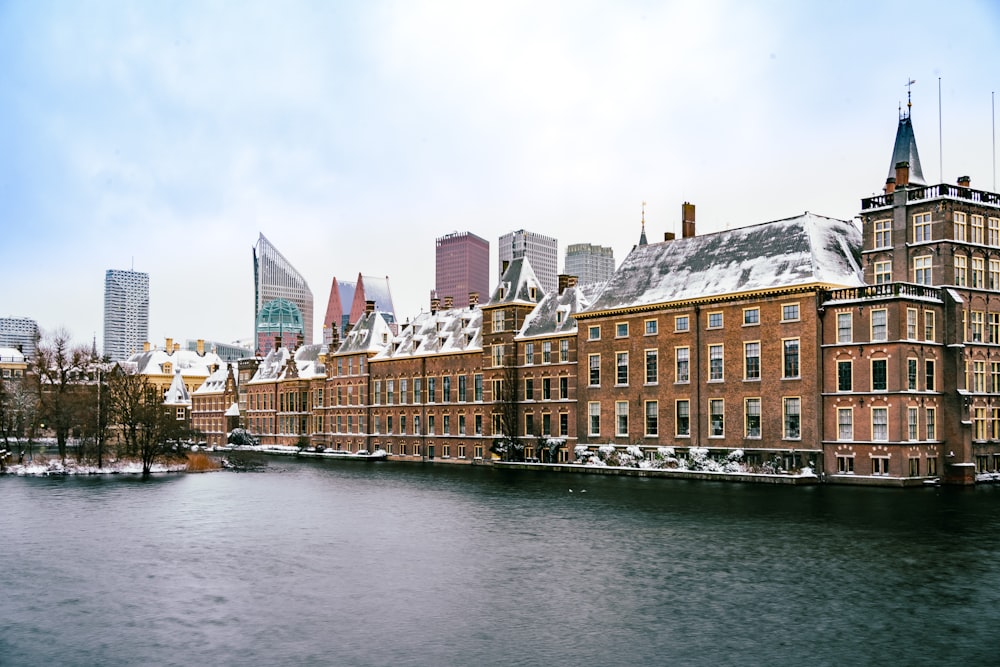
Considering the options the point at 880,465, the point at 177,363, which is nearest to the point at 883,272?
the point at 880,465

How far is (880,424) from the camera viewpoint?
5800 cm

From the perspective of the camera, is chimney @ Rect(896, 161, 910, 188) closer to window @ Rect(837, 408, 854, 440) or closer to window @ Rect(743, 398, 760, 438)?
window @ Rect(837, 408, 854, 440)

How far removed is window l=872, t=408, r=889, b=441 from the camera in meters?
57.6

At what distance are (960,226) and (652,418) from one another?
24.5 m

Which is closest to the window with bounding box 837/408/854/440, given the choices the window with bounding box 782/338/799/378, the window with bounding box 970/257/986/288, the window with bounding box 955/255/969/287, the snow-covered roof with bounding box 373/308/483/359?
the window with bounding box 782/338/799/378

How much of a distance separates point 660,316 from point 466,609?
162ft

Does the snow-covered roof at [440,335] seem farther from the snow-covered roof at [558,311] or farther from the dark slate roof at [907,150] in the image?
the dark slate roof at [907,150]

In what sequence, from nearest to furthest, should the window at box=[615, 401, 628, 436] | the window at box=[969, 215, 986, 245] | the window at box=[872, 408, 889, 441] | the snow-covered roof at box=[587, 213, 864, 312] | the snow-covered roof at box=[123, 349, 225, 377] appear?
1. the window at box=[872, 408, 889, 441]
2. the window at box=[969, 215, 986, 245]
3. the snow-covered roof at box=[587, 213, 864, 312]
4. the window at box=[615, 401, 628, 436]
5. the snow-covered roof at box=[123, 349, 225, 377]

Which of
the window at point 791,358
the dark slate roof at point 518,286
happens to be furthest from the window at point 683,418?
the dark slate roof at point 518,286

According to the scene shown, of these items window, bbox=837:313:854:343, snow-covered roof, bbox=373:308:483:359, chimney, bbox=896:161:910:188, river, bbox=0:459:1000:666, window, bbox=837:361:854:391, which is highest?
chimney, bbox=896:161:910:188

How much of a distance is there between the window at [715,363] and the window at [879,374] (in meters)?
11.1

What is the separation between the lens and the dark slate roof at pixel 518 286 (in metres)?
89.4

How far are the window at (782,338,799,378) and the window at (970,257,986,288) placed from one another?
11834 millimetres

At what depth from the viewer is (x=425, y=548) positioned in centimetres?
3422
